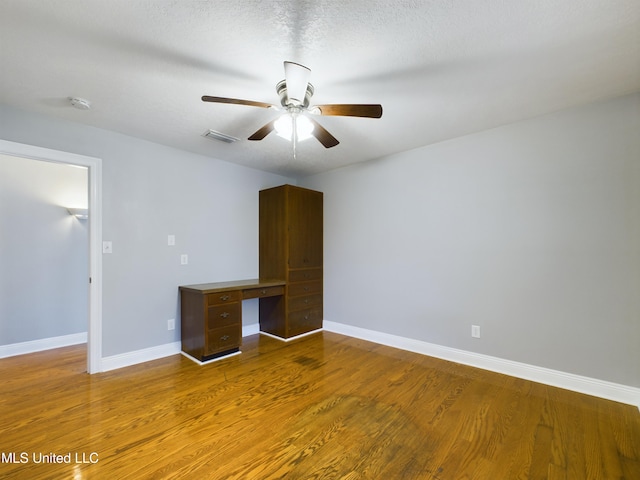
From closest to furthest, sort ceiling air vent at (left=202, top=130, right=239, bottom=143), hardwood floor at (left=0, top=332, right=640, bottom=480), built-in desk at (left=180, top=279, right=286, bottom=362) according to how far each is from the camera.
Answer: hardwood floor at (left=0, top=332, right=640, bottom=480) → ceiling air vent at (left=202, top=130, right=239, bottom=143) → built-in desk at (left=180, top=279, right=286, bottom=362)

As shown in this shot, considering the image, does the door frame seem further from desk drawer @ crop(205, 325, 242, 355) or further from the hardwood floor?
desk drawer @ crop(205, 325, 242, 355)

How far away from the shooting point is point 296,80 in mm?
1625

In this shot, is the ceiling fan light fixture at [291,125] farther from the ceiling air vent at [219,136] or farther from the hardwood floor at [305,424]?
the hardwood floor at [305,424]

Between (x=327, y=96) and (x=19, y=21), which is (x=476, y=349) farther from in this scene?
(x=19, y=21)

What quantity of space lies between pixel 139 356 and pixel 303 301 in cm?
198

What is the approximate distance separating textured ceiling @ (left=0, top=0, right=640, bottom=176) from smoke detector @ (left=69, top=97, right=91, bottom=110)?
49 millimetres

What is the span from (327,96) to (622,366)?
10.3 ft

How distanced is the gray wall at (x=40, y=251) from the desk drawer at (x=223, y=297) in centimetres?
160

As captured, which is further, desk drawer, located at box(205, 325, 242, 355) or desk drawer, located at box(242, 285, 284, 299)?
desk drawer, located at box(242, 285, 284, 299)

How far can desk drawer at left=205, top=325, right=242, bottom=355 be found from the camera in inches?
119

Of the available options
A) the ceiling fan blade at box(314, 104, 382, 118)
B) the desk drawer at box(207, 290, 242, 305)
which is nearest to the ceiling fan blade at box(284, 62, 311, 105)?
the ceiling fan blade at box(314, 104, 382, 118)

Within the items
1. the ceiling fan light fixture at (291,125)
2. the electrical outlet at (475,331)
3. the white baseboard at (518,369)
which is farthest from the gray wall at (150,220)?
the electrical outlet at (475,331)

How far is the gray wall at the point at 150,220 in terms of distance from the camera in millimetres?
2773

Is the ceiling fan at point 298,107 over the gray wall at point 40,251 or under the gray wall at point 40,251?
over
